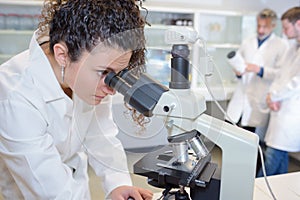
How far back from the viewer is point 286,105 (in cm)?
235

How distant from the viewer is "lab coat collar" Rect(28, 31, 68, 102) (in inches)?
30.6

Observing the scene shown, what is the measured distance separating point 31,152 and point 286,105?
2.12 m

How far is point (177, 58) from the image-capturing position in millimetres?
616

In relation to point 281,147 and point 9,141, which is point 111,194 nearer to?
point 9,141

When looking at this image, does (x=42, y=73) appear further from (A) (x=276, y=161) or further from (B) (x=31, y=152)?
(A) (x=276, y=161)

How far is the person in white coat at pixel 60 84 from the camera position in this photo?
2.28ft

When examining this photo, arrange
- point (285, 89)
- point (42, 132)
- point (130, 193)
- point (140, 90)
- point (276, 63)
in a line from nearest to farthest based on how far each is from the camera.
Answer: point (140, 90), point (42, 132), point (130, 193), point (285, 89), point (276, 63)

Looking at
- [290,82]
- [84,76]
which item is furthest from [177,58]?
[290,82]

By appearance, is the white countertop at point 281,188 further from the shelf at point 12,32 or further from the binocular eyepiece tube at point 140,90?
the shelf at point 12,32

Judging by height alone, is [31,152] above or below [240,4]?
below

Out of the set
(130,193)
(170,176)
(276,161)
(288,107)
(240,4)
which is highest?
(240,4)

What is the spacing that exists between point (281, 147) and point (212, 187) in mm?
1896

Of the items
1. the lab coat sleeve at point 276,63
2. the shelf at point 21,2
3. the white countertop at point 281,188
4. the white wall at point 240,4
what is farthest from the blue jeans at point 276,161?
the shelf at point 21,2

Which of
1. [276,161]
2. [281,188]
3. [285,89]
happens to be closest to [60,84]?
[281,188]
